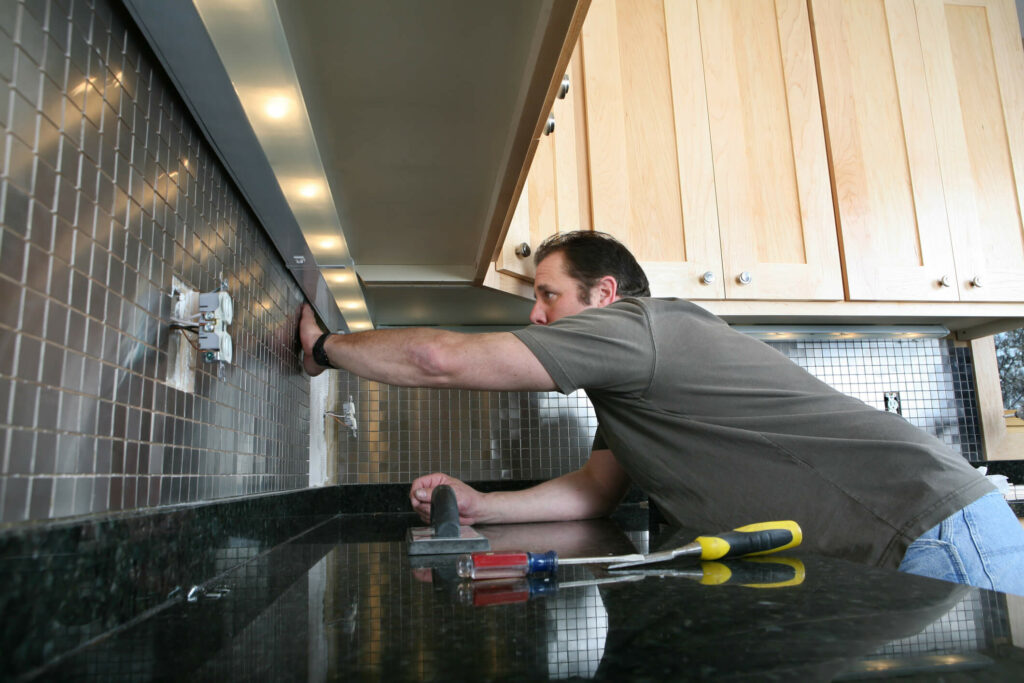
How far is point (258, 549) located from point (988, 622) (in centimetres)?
77

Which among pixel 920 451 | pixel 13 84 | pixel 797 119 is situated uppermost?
pixel 797 119

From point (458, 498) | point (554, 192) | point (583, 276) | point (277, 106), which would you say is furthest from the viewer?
point (554, 192)

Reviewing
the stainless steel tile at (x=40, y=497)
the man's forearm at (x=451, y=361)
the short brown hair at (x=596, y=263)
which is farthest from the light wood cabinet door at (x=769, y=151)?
the stainless steel tile at (x=40, y=497)

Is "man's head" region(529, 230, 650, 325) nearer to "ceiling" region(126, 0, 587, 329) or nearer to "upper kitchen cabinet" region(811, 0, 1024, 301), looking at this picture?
"ceiling" region(126, 0, 587, 329)

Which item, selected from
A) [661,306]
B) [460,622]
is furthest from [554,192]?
[460,622]

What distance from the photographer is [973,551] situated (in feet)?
3.03

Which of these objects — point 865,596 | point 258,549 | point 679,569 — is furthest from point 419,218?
point 865,596

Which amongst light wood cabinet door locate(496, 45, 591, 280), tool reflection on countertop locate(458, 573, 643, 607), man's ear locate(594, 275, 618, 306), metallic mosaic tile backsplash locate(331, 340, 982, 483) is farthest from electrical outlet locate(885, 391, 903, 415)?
tool reflection on countertop locate(458, 573, 643, 607)

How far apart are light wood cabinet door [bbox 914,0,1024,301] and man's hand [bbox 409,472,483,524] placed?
160 cm

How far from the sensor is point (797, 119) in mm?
2059

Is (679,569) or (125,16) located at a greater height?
(125,16)

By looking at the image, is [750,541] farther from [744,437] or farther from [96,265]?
[96,265]

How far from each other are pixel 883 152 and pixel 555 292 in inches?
49.6

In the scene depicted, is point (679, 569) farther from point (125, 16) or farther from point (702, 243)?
point (702, 243)
